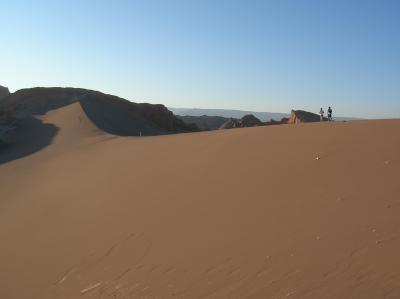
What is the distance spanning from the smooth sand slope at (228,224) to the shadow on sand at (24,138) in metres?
10.3

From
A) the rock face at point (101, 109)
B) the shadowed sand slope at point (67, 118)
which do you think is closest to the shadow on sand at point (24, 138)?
the shadowed sand slope at point (67, 118)

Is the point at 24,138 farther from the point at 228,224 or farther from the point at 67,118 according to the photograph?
the point at 228,224

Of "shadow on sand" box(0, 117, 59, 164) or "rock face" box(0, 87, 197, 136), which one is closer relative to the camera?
"shadow on sand" box(0, 117, 59, 164)

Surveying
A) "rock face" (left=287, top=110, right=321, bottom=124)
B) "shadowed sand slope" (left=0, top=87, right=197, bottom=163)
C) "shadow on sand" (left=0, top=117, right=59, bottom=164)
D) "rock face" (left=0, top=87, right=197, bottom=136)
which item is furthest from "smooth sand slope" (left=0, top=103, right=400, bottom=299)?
"rock face" (left=287, top=110, right=321, bottom=124)

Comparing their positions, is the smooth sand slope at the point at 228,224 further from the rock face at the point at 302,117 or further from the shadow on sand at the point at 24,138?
the rock face at the point at 302,117

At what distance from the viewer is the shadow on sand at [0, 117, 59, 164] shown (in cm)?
2395

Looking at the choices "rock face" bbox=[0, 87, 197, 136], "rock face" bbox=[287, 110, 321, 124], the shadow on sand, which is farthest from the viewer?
"rock face" bbox=[287, 110, 321, 124]

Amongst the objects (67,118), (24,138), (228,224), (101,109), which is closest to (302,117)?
(101,109)

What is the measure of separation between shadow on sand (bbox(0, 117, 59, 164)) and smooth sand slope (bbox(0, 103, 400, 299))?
33.8 feet

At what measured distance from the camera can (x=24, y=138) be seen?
2714cm

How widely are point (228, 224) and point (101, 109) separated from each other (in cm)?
2805

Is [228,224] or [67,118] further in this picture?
[67,118]

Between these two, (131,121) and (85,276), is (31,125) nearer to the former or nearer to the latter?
(131,121)

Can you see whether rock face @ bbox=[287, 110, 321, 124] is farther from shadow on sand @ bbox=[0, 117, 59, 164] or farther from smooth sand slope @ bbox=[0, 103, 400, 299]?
smooth sand slope @ bbox=[0, 103, 400, 299]
